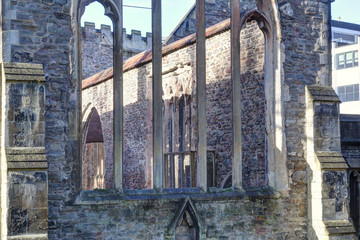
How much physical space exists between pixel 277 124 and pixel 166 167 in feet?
14.4

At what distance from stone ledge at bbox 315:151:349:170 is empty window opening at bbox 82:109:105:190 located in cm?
1094

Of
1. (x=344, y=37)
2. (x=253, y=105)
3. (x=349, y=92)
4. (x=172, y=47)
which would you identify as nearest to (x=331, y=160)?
(x=253, y=105)

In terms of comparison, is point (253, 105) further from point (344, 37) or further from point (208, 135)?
point (344, 37)

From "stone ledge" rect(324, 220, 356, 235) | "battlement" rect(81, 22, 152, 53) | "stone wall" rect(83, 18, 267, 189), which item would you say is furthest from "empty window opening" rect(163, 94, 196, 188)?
"battlement" rect(81, 22, 152, 53)

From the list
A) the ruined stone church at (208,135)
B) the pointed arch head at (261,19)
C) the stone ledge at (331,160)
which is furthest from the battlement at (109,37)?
the stone ledge at (331,160)

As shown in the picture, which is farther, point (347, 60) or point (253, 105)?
point (347, 60)

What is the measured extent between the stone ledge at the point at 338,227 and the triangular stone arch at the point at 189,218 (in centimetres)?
206

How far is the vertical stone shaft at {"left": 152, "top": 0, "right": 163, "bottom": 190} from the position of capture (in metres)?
8.65

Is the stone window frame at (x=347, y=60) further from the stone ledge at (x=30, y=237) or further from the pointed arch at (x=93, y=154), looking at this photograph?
the stone ledge at (x=30, y=237)

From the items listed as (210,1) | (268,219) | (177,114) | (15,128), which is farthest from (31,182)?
(210,1)

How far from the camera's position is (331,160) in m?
9.47

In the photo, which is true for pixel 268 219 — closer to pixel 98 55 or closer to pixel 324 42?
pixel 324 42

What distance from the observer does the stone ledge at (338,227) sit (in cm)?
927

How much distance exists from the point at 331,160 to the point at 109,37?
16.4 metres
